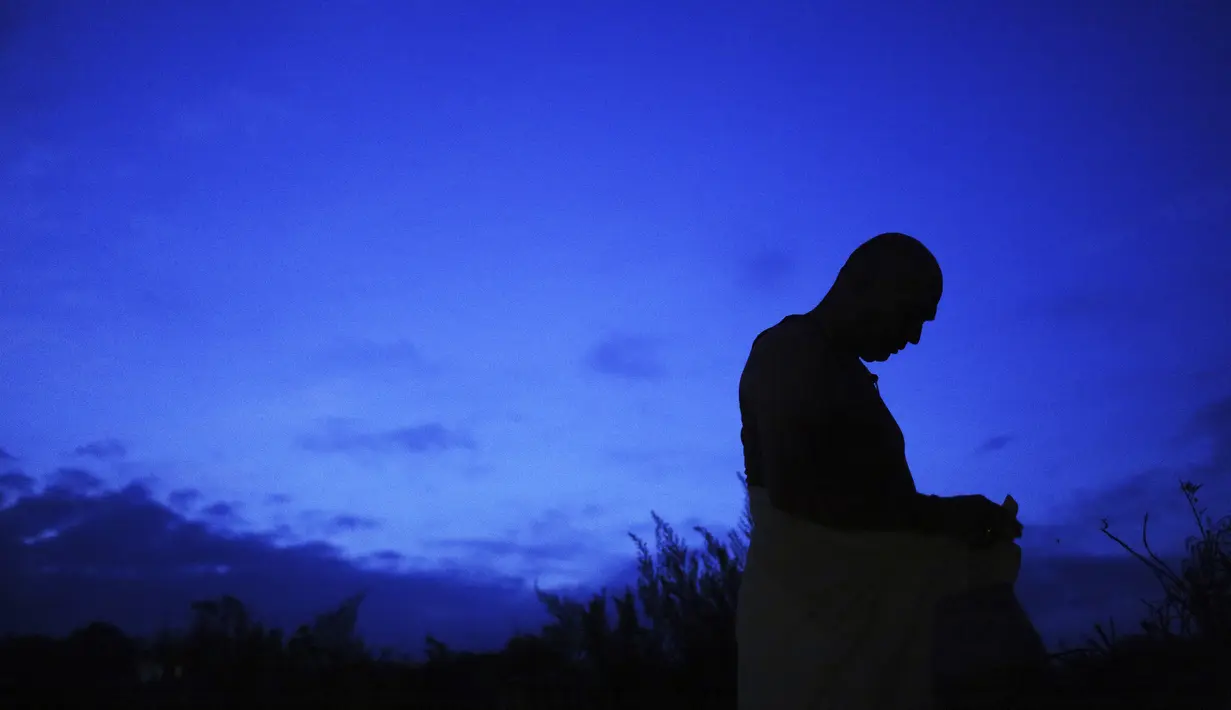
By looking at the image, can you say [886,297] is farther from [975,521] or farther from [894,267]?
[975,521]

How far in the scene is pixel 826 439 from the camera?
8.37ft

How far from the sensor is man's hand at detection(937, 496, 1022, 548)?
2.52 metres

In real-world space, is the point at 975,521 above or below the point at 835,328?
below

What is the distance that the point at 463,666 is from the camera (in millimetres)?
6117

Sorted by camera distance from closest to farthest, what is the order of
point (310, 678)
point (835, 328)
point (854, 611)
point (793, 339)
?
point (854, 611) < point (793, 339) < point (835, 328) < point (310, 678)

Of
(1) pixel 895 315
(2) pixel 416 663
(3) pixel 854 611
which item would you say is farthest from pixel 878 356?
(2) pixel 416 663

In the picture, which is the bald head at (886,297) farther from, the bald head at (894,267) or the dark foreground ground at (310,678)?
the dark foreground ground at (310,678)

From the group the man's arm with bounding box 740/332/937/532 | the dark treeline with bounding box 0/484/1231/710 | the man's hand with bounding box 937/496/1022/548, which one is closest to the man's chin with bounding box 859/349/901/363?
the man's arm with bounding box 740/332/937/532

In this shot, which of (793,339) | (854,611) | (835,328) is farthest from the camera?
(835,328)

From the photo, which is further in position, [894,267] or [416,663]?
[416,663]

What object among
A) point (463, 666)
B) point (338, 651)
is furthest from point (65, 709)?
point (463, 666)

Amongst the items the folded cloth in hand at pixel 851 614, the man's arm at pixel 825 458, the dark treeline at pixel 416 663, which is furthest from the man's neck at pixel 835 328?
the dark treeline at pixel 416 663

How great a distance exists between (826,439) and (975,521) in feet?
1.44

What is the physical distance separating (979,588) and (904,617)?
0.22m
